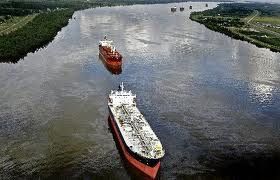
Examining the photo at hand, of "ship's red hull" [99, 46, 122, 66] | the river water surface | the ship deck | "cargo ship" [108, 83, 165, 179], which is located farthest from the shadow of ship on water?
the ship deck

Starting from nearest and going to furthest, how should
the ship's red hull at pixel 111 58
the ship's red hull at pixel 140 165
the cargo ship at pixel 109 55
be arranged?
the ship's red hull at pixel 140 165
the ship's red hull at pixel 111 58
the cargo ship at pixel 109 55

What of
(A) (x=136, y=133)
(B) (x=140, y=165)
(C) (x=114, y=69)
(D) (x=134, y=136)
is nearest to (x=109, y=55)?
(C) (x=114, y=69)

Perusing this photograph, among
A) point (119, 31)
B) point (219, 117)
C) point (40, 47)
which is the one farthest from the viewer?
point (119, 31)

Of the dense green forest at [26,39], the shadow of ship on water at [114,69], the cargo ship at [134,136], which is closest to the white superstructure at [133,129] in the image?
the cargo ship at [134,136]

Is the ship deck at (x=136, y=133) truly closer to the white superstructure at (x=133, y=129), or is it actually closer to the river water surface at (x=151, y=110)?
the white superstructure at (x=133, y=129)

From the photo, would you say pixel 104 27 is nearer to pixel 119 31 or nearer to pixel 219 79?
pixel 119 31

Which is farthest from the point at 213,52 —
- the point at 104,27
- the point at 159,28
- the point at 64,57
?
the point at 104,27
